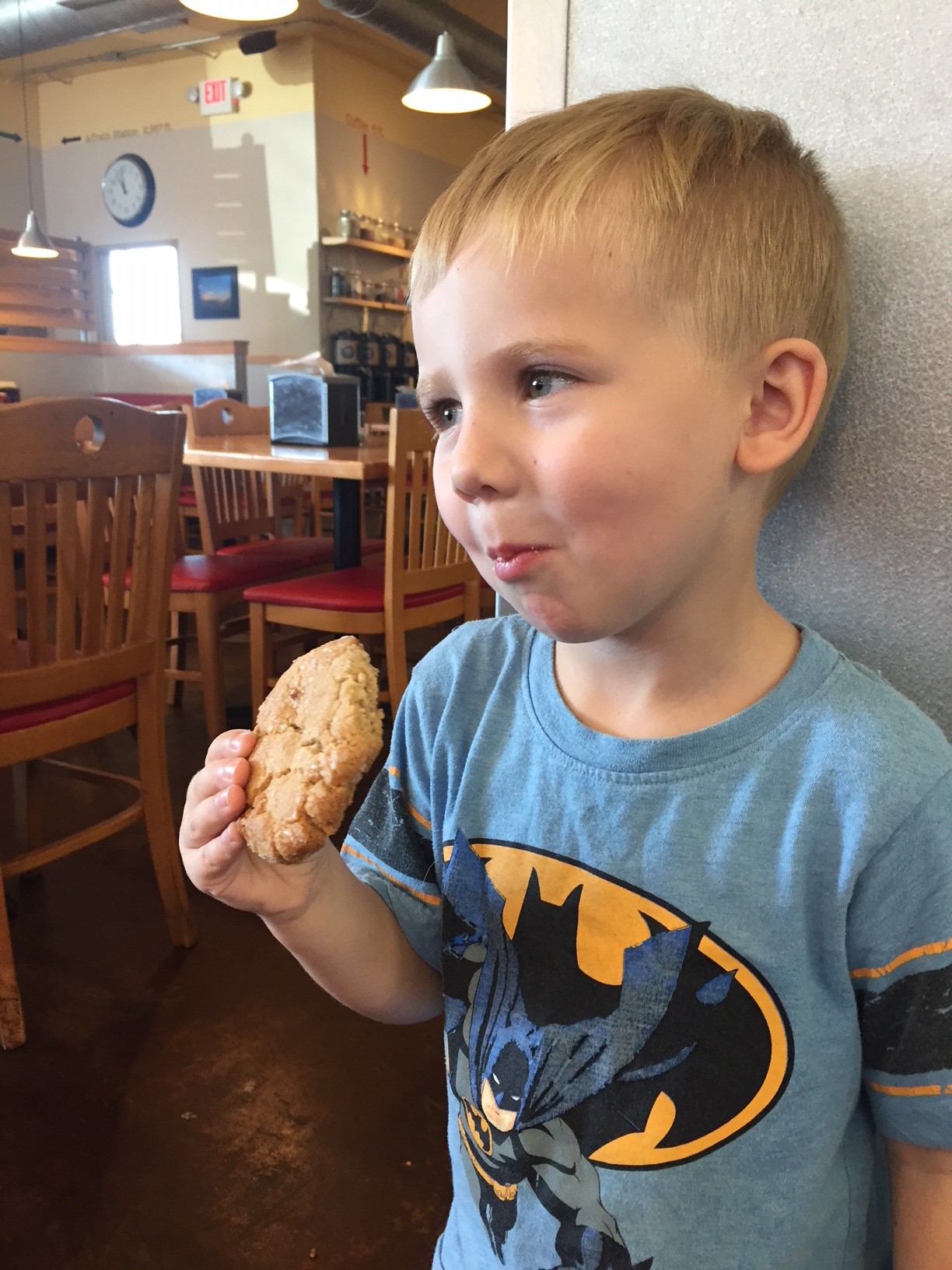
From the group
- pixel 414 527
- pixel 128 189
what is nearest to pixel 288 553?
pixel 414 527

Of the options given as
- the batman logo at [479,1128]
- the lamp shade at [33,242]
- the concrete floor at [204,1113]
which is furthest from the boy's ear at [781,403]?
the lamp shade at [33,242]

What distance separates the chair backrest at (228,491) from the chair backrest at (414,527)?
0.93m

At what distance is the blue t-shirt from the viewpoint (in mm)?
561

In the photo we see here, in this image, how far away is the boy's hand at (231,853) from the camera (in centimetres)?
61

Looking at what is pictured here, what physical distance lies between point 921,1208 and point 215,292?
26.0 ft

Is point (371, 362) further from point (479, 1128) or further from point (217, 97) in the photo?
point (479, 1128)

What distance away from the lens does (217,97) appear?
22.6 ft

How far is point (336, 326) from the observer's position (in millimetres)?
7258

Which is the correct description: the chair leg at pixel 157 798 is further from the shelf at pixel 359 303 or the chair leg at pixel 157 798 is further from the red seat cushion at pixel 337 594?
the shelf at pixel 359 303

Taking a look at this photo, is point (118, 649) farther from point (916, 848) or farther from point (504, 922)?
point (916, 848)

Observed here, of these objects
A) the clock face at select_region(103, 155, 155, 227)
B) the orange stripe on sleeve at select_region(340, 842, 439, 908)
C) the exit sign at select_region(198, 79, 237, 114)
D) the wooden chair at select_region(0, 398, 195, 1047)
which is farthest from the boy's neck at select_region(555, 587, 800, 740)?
the clock face at select_region(103, 155, 155, 227)

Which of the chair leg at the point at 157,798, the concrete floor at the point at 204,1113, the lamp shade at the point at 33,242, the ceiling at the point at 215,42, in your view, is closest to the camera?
the concrete floor at the point at 204,1113

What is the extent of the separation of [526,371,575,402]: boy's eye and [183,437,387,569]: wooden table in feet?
6.51

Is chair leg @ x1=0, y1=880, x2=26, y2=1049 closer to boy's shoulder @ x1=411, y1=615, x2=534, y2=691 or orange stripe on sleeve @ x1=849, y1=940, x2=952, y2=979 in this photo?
boy's shoulder @ x1=411, y1=615, x2=534, y2=691
